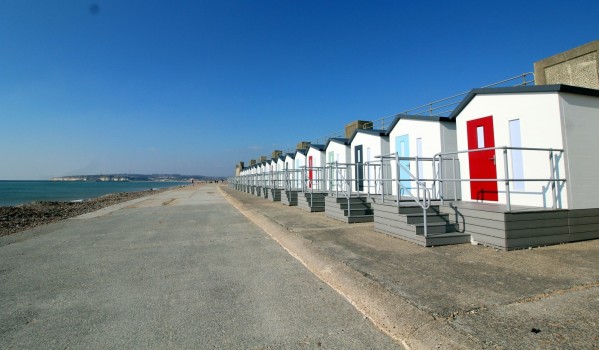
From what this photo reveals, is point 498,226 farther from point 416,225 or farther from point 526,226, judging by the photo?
point 416,225

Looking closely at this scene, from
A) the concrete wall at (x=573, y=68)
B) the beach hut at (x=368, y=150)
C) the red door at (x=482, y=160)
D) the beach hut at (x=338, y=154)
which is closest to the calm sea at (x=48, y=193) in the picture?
the beach hut at (x=338, y=154)

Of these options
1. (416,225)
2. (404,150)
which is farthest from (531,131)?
(404,150)

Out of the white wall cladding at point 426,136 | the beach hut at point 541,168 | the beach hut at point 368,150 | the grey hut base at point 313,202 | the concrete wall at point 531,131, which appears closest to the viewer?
the beach hut at point 541,168

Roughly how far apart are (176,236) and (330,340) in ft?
23.0

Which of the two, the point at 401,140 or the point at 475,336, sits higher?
the point at 401,140

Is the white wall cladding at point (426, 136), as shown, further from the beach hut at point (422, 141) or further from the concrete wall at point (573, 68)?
the concrete wall at point (573, 68)

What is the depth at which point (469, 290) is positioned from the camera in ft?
13.3

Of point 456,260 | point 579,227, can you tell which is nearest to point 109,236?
point 456,260

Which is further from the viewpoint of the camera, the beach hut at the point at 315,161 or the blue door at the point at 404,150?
the beach hut at the point at 315,161

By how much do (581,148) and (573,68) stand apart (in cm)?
386

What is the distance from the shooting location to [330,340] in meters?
3.00

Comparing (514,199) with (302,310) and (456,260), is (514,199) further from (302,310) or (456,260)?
(302,310)

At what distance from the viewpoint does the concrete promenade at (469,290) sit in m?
2.94

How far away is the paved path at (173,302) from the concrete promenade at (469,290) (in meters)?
0.39
